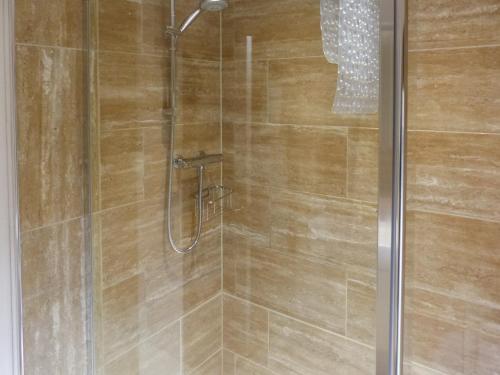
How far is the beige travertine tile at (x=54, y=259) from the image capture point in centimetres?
129

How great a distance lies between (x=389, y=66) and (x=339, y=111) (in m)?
0.35

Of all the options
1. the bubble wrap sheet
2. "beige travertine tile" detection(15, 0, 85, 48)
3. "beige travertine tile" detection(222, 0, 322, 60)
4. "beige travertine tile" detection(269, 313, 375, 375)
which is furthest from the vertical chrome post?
"beige travertine tile" detection(15, 0, 85, 48)

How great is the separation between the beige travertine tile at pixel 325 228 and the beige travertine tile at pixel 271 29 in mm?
480

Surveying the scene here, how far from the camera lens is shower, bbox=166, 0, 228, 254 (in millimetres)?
1531

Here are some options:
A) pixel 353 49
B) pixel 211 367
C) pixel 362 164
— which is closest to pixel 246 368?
pixel 211 367

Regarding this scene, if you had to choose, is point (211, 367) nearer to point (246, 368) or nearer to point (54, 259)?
point (246, 368)

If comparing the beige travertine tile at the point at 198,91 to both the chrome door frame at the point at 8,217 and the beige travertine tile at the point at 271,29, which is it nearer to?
the beige travertine tile at the point at 271,29

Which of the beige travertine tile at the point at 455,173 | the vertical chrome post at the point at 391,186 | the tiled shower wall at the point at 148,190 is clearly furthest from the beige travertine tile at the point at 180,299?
the beige travertine tile at the point at 455,173

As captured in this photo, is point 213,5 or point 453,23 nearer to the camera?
point 453,23

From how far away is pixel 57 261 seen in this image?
1.37 meters

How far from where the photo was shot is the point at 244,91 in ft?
5.30

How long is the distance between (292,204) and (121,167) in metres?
0.58

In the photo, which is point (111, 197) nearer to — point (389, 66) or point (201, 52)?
point (201, 52)

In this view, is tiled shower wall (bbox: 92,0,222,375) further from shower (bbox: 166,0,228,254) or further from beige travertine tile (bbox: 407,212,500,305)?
beige travertine tile (bbox: 407,212,500,305)
